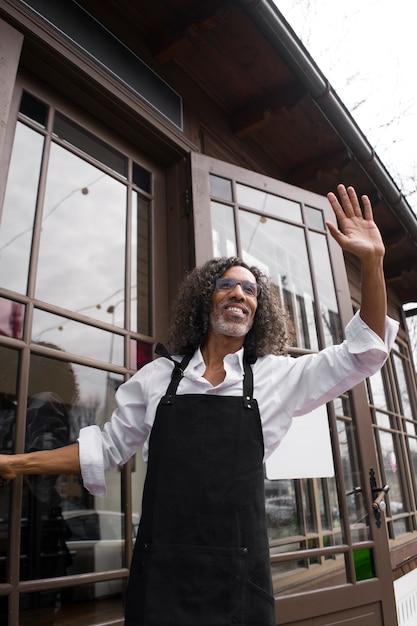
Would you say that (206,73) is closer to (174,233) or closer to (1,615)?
(174,233)

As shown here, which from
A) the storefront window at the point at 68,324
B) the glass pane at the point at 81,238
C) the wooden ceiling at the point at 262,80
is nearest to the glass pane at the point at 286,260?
the storefront window at the point at 68,324

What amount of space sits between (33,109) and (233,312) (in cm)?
134

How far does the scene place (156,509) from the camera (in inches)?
51.8

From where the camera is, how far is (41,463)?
1.45m

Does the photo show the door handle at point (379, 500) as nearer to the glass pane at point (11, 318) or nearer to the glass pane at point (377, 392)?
the glass pane at point (11, 318)

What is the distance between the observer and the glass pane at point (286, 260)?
2801 mm

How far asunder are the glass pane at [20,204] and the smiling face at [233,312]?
788 mm

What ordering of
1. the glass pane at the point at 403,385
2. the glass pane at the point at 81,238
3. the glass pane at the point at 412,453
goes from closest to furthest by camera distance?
the glass pane at the point at 81,238, the glass pane at the point at 412,453, the glass pane at the point at 403,385

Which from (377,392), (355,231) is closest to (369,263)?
(355,231)

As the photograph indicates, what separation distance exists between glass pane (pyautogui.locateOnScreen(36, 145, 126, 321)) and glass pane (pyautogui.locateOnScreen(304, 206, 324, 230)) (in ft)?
3.82

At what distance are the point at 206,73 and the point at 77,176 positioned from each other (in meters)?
1.22

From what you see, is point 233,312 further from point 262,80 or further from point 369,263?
point 262,80

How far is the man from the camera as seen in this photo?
48.6 inches

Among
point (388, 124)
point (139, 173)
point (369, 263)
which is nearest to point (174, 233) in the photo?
point (139, 173)
